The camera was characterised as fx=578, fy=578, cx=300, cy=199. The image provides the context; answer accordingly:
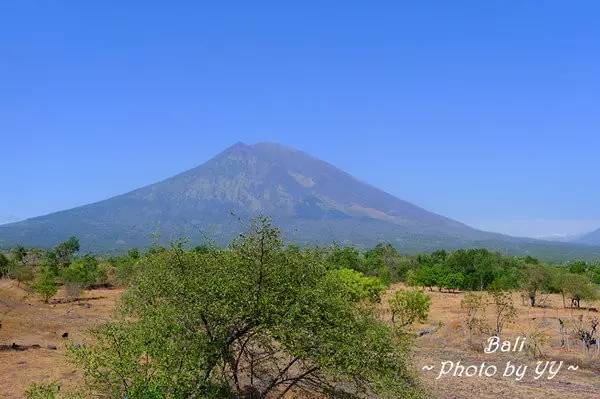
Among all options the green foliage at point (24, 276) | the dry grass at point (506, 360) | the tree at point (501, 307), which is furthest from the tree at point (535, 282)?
the green foliage at point (24, 276)

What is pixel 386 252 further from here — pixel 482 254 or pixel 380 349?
pixel 380 349

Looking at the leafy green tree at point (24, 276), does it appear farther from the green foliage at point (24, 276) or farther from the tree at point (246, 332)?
the tree at point (246, 332)

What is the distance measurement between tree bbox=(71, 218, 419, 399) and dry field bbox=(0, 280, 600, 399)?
36.0 ft

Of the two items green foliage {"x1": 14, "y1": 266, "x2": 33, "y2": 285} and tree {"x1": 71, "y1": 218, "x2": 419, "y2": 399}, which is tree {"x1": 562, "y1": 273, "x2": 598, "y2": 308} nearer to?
tree {"x1": 71, "y1": 218, "x2": 419, "y2": 399}

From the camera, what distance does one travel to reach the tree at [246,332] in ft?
52.4

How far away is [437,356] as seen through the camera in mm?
36969

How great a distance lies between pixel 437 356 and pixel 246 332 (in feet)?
76.3

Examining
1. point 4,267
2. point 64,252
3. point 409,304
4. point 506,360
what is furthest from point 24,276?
point 506,360

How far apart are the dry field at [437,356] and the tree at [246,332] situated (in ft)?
36.0

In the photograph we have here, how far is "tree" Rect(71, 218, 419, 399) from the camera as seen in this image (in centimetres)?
1598

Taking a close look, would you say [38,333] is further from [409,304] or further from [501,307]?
[501,307]

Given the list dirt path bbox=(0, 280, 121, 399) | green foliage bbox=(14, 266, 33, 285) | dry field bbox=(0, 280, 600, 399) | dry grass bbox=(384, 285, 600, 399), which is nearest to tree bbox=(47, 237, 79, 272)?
green foliage bbox=(14, 266, 33, 285)

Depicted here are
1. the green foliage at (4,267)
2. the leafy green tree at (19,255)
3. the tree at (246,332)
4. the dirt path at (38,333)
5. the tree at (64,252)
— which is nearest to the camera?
the tree at (246,332)

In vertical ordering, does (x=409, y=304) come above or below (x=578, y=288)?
above
